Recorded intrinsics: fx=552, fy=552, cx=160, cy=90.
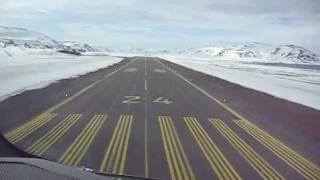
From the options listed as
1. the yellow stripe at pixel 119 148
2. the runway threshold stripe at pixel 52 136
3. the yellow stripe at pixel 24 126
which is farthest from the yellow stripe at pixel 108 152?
the yellow stripe at pixel 24 126

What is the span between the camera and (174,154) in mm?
→ 11180

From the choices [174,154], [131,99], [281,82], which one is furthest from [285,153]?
[281,82]

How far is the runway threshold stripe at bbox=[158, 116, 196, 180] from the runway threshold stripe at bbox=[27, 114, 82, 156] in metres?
2.52

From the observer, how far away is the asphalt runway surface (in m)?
10.1

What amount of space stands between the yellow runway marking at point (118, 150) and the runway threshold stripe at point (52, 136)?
4.28 feet

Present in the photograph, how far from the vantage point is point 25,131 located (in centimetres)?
1388

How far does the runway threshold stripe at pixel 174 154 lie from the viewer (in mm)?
9339

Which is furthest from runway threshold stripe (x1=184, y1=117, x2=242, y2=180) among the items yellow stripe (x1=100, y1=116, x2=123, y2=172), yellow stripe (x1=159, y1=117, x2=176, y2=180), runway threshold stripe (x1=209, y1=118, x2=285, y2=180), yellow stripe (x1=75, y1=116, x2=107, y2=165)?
yellow stripe (x1=75, y1=116, x2=107, y2=165)

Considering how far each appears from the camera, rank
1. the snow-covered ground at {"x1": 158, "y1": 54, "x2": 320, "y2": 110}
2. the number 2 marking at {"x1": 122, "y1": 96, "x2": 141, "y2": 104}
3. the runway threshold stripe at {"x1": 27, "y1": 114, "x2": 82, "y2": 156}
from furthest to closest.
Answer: the snow-covered ground at {"x1": 158, "y1": 54, "x2": 320, "y2": 110} < the number 2 marking at {"x1": 122, "y1": 96, "x2": 141, "y2": 104} < the runway threshold stripe at {"x1": 27, "y1": 114, "x2": 82, "y2": 156}

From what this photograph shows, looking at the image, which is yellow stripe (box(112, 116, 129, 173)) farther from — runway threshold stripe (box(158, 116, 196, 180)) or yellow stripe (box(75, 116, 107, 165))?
runway threshold stripe (box(158, 116, 196, 180))

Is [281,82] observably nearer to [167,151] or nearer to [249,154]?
[249,154]

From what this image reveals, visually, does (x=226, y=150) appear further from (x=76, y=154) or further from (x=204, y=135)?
(x=76, y=154)

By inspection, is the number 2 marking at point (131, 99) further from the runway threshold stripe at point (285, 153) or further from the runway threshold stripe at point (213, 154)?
the runway threshold stripe at point (285, 153)

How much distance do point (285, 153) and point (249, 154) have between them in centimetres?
96
